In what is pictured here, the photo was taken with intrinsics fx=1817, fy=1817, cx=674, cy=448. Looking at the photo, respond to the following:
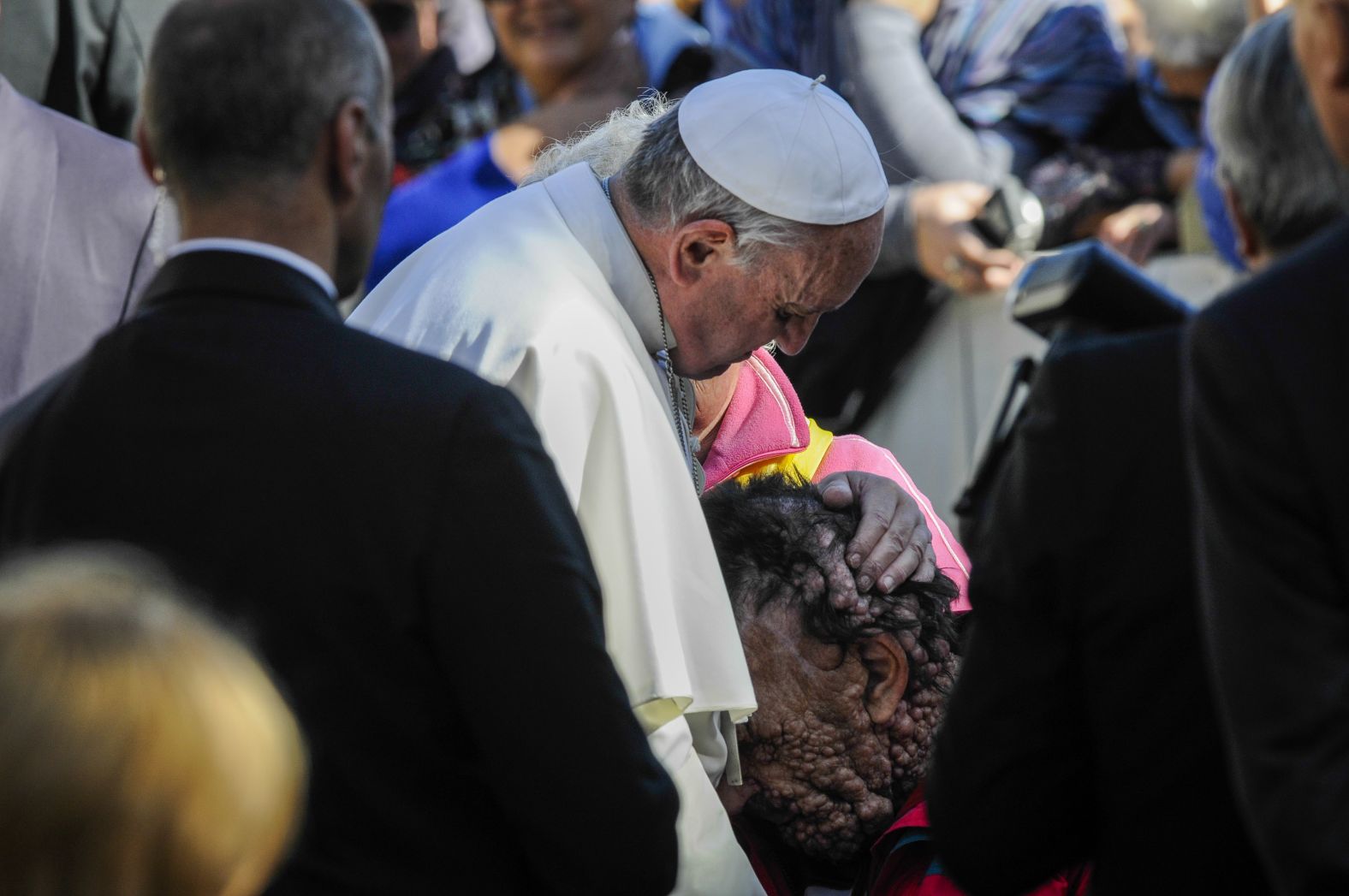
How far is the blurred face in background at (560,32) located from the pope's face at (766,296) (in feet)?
7.34

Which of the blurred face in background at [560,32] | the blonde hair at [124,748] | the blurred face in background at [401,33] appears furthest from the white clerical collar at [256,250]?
the blurred face in background at [401,33]

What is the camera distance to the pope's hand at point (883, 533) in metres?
2.92

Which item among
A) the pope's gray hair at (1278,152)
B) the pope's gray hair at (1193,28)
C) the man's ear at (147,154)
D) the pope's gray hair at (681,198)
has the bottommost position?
the pope's gray hair at (1193,28)

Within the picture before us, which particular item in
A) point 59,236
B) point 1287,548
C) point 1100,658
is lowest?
point 59,236

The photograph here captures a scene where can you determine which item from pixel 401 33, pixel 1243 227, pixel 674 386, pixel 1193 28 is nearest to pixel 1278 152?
pixel 1243 227

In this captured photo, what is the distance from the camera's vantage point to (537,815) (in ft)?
6.18

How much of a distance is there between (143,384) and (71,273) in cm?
157

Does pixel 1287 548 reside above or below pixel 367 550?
above

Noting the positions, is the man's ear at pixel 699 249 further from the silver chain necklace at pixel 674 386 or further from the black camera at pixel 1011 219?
the black camera at pixel 1011 219

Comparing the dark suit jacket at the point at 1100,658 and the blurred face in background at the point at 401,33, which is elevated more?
the dark suit jacket at the point at 1100,658

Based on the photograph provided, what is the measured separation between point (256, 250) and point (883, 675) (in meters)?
1.38

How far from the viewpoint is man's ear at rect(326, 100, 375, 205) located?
1.92m

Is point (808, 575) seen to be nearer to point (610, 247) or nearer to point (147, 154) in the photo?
point (610, 247)

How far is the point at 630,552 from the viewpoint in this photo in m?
2.53
